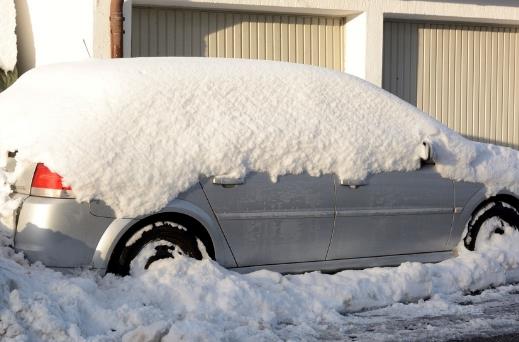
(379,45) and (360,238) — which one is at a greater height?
(379,45)

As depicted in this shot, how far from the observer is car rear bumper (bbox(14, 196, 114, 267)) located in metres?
5.38

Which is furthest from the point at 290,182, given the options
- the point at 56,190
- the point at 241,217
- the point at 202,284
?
the point at 56,190

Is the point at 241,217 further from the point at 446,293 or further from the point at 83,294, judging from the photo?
the point at 446,293

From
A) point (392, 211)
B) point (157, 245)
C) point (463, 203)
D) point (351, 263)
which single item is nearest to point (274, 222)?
point (351, 263)

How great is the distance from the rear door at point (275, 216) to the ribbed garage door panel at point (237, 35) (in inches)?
202

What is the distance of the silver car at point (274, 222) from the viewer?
5434 mm

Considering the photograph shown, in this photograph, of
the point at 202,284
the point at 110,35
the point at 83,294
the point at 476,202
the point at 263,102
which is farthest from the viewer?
the point at 110,35

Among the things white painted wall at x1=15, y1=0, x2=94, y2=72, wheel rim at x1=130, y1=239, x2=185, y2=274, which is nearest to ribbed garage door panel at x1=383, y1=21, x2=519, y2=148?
white painted wall at x1=15, y1=0, x2=94, y2=72

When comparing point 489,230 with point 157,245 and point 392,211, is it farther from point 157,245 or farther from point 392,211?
point 157,245

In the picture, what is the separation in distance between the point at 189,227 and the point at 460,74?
8.14 m

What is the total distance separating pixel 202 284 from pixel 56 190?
3.60ft

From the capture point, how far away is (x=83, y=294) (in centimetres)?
512

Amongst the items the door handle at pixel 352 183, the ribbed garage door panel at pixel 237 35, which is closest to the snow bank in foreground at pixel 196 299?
the door handle at pixel 352 183

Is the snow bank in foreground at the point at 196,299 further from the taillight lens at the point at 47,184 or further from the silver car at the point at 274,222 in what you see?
the taillight lens at the point at 47,184
